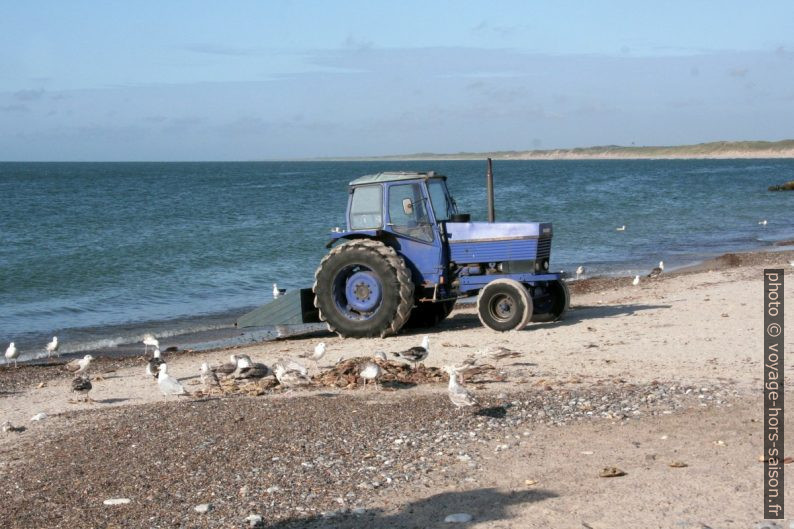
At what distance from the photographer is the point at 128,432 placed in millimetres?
9094

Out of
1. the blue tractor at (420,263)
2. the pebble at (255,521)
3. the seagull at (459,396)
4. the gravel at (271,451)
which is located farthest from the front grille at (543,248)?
the pebble at (255,521)

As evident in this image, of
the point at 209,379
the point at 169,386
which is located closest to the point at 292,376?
the point at 209,379

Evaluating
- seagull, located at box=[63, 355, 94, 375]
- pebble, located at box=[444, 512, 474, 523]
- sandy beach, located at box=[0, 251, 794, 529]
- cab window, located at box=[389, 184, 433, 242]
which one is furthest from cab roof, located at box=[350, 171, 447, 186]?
pebble, located at box=[444, 512, 474, 523]

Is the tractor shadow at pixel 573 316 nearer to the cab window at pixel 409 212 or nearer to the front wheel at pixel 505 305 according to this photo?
the front wheel at pixel 505 305

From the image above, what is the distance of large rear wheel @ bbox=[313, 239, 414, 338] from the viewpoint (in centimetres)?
1433

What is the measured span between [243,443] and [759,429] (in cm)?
448

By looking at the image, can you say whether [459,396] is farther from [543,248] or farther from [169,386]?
[543,248]

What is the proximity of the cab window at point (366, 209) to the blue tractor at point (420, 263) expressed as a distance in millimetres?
15

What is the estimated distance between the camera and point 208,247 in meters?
33.4

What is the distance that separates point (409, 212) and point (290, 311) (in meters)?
2.62

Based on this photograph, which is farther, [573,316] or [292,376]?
[573,316]

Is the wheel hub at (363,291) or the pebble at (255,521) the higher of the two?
the wheel hub at (363,291)

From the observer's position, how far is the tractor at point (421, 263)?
1433 centimetres

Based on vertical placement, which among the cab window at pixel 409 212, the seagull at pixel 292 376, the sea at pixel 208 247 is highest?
the cab window at pixel 409 212
